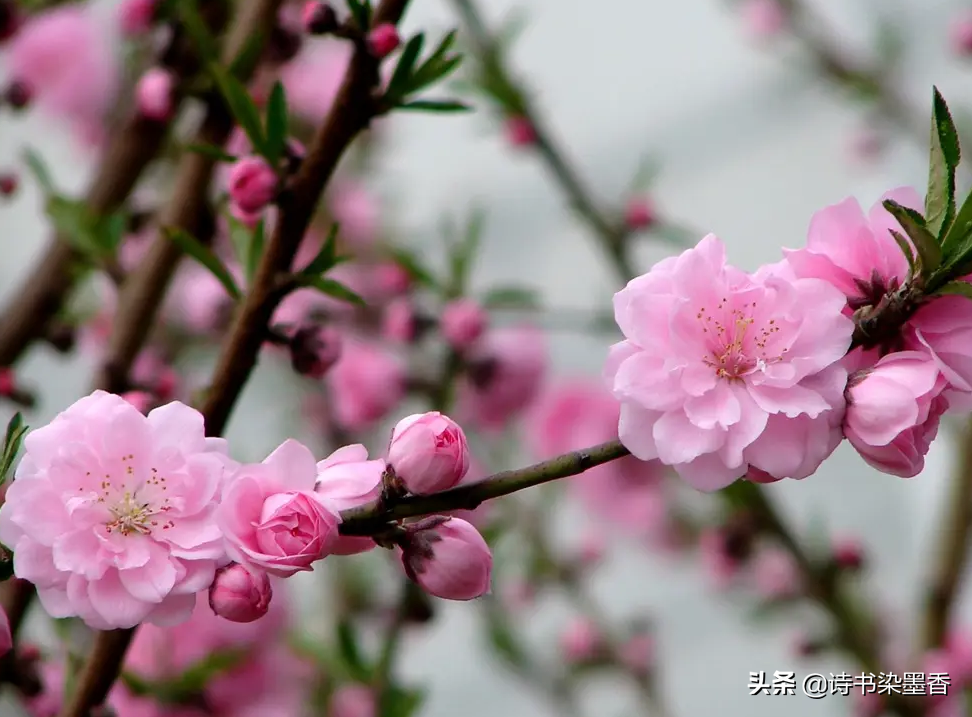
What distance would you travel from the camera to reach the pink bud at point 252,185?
0.38 metres

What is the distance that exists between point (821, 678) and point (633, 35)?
5.60ft

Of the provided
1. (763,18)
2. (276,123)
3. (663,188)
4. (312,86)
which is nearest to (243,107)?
(276,123)

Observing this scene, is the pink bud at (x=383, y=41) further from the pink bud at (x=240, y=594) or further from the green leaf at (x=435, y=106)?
the pink bud at (x=240, y=594)

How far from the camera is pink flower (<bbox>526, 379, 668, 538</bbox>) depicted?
1.01 meters

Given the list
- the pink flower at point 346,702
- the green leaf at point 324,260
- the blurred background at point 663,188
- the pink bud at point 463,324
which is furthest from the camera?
the blurred background at point 663,188

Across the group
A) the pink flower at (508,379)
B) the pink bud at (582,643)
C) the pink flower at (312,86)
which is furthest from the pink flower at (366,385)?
the pink flower at (312,86)

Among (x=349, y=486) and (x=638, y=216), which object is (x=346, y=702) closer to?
(x=638, y=216)

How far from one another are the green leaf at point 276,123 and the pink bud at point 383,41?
39 mm

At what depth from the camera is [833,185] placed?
192 centimetres

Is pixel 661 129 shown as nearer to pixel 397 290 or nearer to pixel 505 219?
pixel 505 219

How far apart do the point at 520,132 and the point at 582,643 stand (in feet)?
1.57

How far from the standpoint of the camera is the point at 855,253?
0.30 metres

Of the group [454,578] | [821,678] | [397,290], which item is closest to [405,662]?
[397,290]

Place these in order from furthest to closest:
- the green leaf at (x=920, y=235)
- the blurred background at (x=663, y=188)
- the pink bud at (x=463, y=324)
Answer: the blurred background at (x=663, y=188), the pink bud at (x=463, y=324), the green leaf at (x=920, y=235)
